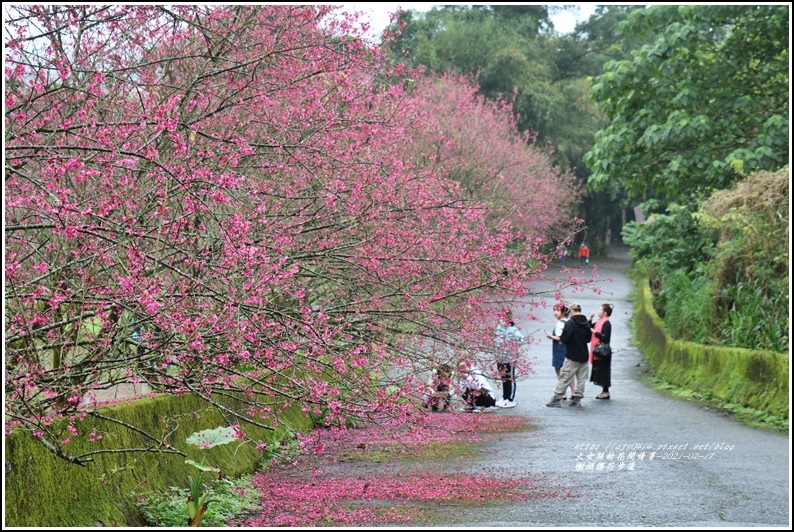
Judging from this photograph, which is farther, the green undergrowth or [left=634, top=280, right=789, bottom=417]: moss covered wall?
[left=634, top=280, right=789, bottom=417]: moss covered wall

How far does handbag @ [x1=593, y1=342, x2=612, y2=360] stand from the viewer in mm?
19203

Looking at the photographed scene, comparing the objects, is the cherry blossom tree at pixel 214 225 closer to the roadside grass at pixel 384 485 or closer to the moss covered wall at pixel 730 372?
the roadside grass at pixel 384 485

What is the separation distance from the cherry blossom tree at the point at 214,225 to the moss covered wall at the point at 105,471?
0.58ft

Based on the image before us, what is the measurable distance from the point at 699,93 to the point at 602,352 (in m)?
7.14

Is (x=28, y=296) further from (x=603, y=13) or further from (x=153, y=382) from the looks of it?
(x=603, y=13)

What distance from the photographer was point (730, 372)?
1794 centimetres

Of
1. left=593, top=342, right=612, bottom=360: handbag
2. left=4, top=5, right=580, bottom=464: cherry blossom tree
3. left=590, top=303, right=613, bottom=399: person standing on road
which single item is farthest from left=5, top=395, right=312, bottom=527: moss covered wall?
left=590, top=303, right=613, bottom=399: person standing on road

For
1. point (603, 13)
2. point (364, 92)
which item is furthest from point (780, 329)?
point (603, 13)

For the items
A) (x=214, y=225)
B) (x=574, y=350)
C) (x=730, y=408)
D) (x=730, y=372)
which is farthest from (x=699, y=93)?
(x=214, y=225)

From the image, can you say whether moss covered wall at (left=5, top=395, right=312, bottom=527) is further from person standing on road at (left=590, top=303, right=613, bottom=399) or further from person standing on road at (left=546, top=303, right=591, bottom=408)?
person standing on road at (left=590, top=303, right=613, bottom=399)

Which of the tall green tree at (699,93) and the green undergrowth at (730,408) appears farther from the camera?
the tall green tree at (699,93)

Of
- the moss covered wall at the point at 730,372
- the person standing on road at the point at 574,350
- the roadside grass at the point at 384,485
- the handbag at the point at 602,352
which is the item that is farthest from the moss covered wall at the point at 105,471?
the handbag at the point at 602,352

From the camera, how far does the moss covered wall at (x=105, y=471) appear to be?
6.64 m

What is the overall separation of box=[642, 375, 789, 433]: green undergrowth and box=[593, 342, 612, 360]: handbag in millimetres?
1418
